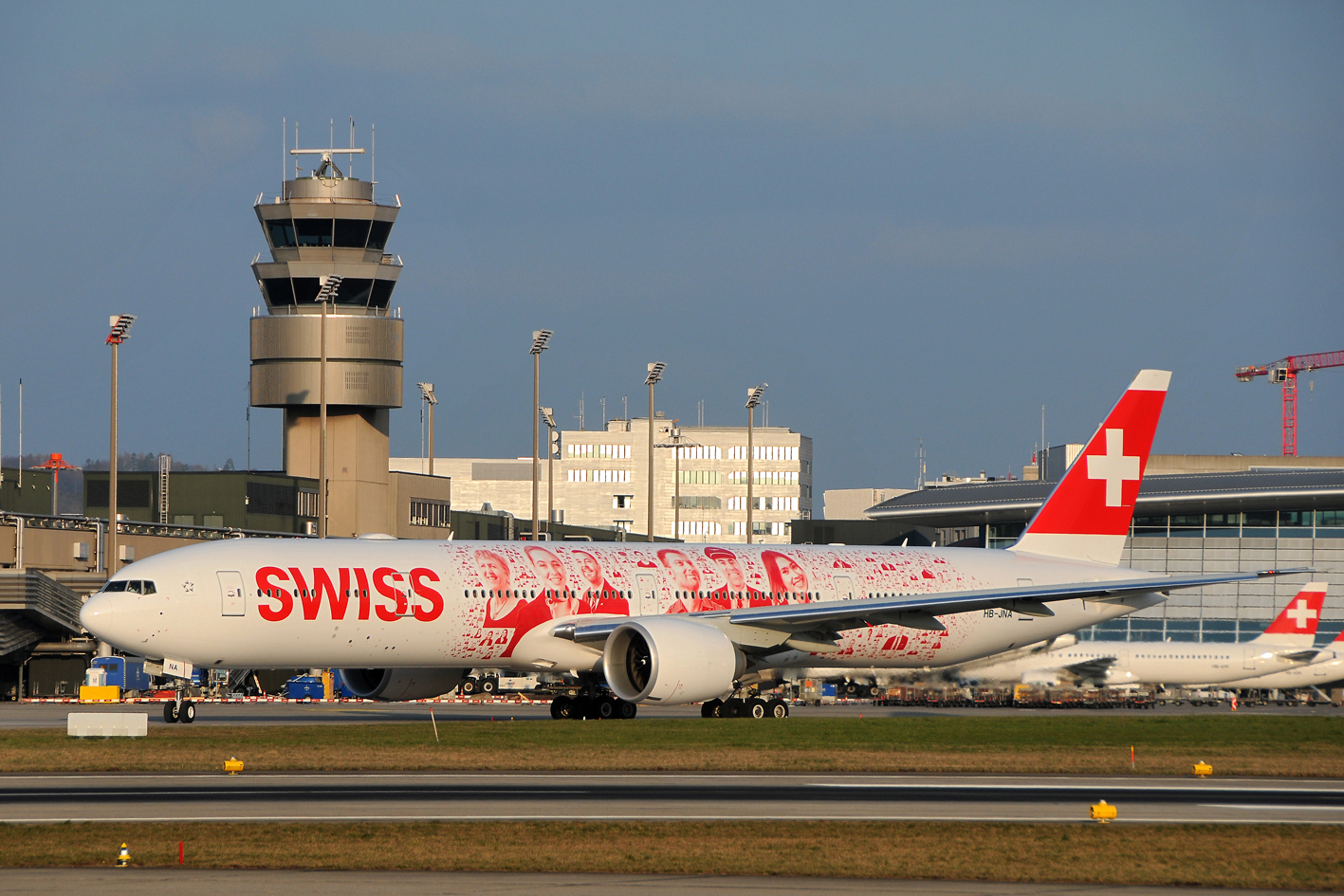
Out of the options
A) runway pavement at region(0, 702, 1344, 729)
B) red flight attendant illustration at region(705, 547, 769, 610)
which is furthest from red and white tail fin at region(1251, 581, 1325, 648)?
red flight attendant illustration at region(705, 547, 769, 610)

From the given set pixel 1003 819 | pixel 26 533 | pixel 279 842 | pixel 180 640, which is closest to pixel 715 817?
pixel 1003 819

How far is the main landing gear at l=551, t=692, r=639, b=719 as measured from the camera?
39.6 metres

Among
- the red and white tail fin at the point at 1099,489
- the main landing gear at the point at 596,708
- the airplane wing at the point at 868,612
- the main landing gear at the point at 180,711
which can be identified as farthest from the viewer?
the red and white tail fin at the point at 1099,489

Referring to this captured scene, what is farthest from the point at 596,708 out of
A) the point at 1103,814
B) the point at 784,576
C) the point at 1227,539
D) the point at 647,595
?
the point at 1227,539

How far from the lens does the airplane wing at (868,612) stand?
1505 inches

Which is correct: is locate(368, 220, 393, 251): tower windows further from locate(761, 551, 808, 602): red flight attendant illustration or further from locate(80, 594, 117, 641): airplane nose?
locate(80, 594, 117, 641): airplane nose

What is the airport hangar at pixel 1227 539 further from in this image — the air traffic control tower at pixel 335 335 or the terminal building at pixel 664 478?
the terminal building at pixel 664 478

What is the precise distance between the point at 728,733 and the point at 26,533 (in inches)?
1682

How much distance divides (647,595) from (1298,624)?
37508mm

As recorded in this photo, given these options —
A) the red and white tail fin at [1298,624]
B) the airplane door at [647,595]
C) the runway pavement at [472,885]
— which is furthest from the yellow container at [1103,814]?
the red and white tail fin at [1298,624]

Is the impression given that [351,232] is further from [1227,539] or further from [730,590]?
[730,590]

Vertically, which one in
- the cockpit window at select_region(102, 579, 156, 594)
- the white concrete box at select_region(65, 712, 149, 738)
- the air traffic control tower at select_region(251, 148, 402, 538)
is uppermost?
the air traffic control tower at select_region(251, 148, 402, 538)

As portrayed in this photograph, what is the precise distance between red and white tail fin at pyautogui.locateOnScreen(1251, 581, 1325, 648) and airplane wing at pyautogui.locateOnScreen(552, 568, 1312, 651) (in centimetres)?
2681

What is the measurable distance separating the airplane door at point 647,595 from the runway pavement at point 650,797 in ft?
45.1
